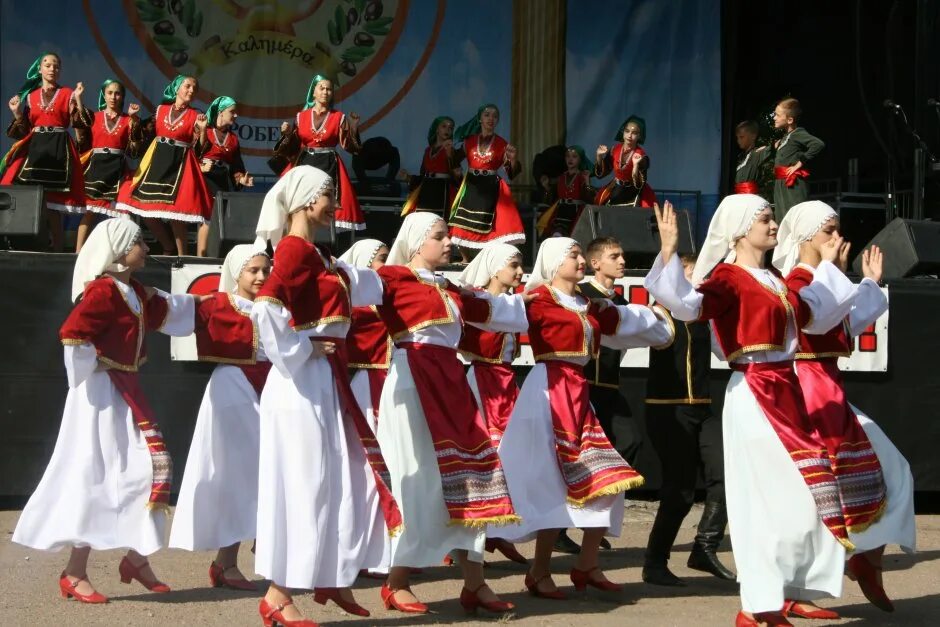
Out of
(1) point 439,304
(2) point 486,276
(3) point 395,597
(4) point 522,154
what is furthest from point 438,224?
(4) point 522,154

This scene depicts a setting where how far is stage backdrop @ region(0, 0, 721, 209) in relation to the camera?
9711 mm

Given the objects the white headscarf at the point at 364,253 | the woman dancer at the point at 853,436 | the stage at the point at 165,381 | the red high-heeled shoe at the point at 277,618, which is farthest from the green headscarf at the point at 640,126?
the red high-heeled shoe at the point at 277,618

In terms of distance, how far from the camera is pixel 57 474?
4.83 meters

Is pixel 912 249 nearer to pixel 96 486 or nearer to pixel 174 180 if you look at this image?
pixel 174 180

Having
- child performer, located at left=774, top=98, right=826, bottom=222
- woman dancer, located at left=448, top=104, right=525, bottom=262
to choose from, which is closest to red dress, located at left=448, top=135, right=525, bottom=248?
woman dancer, located at left=448, top=104, right=525, bottom=262

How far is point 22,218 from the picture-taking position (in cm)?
710

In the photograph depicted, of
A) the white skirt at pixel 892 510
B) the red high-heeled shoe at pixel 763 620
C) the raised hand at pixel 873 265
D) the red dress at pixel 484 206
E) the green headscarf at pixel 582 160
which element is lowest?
the red high-heeled shoe at pixel 763 620

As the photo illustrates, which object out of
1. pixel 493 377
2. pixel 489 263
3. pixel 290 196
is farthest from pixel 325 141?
pixel 290 196

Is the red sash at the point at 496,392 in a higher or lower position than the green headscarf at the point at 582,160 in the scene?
lower

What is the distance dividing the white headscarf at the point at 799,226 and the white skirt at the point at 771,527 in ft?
2.22

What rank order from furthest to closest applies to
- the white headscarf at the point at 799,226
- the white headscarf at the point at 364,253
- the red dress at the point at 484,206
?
the red dress at the point at 484,206, the white headscarf at the point at 364,253, the white headscarf at the point at 799,226

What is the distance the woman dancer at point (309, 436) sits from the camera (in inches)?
161

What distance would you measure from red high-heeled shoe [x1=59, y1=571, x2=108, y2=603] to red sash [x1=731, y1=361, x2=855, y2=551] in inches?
91.9

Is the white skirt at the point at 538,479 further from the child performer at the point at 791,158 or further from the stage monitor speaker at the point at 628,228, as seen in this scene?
the child performer at the point at 791,158
